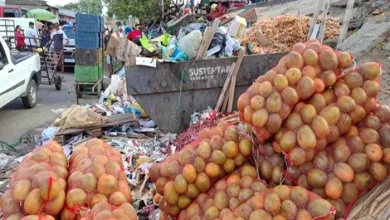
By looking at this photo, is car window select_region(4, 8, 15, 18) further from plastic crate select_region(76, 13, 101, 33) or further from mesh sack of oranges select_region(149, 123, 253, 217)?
mesh sack of oranges select_region(149, 123, 253, 217)

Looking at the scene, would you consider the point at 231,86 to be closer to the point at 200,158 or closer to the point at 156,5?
the point at 200,158

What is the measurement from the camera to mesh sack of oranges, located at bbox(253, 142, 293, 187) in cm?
246

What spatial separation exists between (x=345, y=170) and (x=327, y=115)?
0.35 m

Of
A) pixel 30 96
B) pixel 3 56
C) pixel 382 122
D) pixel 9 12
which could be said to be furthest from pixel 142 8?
pixel 382 122

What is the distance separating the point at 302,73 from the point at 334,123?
1.21 ft

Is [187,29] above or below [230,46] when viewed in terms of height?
above

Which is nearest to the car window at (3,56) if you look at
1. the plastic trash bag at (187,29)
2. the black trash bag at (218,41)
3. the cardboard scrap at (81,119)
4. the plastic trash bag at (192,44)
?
the cardboard scrap at (81,119)

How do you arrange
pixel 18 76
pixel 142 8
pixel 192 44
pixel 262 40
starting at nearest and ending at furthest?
pixel 192 44
pixel 262 40
pixel 18 76
pixel 142 8

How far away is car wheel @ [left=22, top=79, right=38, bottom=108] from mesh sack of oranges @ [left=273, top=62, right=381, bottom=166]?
862cm

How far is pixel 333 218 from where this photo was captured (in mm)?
2197

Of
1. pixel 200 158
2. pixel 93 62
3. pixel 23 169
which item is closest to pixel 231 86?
pixel 200 158

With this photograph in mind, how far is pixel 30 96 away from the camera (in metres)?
9.78

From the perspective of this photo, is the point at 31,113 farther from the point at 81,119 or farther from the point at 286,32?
the point at 286,32

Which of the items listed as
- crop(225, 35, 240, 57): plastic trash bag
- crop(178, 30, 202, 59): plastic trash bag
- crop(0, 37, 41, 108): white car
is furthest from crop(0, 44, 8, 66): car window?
crop(225, 35, 240, 57): plastic trash bag
